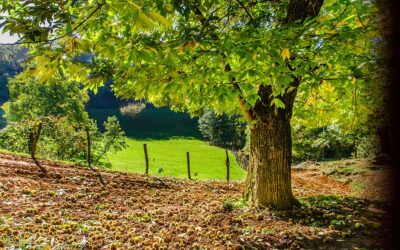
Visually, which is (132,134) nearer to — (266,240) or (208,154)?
(208,154)

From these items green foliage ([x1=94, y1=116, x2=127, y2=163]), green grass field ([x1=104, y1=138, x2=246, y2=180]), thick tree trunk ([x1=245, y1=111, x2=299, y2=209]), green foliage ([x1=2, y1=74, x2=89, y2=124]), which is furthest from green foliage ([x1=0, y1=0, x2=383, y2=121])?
green foliage ([x1=2, y1=74, x2=89, y2=124])

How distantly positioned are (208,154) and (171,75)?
233 feet

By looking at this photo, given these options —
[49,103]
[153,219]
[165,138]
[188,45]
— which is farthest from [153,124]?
[188,45]

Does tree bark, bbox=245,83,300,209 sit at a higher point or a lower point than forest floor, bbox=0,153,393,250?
higher

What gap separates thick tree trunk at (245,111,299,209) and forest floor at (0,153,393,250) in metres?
0.41

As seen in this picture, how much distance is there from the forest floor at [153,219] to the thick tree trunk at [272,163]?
16.1 inches

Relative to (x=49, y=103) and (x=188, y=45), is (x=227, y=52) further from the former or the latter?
(x=49, y=103)

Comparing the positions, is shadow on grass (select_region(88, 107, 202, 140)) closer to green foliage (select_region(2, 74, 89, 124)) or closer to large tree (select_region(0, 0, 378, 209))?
green foliage (select_region(2, 74, 89, 124))

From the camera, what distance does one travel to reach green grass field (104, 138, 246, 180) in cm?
4638

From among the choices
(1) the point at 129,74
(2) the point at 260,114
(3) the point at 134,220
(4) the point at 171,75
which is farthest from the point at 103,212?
(2) the point at 260,114

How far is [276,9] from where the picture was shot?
31.8 ft

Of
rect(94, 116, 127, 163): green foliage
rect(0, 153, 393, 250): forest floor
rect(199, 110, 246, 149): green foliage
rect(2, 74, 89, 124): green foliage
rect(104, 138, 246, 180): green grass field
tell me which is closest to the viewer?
rect(0, 153, 393, 250): forest floor

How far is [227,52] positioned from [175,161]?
57829mm

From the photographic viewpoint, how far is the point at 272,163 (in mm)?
9219
